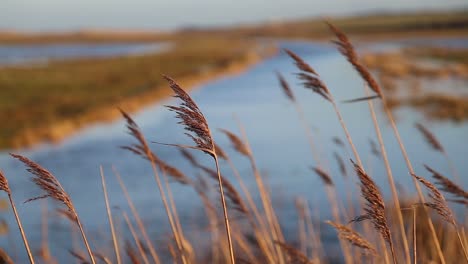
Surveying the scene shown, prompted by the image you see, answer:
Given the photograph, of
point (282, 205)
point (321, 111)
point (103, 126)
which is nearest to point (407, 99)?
point (321, 111)

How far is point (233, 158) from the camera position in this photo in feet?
40.4

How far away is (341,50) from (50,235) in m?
7.03

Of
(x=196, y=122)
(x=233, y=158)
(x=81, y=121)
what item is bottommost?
(x=196, y=122)

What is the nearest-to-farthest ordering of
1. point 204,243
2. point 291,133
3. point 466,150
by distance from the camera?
point 204,243 → point 466,150 → point 291,133

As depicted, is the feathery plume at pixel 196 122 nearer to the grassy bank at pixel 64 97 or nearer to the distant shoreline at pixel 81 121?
the distant shoreline at pixel 81 121

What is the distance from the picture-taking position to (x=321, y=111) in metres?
17.6

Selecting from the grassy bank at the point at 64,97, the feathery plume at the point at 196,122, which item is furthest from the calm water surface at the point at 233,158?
the feathery plume at the point at 196,122

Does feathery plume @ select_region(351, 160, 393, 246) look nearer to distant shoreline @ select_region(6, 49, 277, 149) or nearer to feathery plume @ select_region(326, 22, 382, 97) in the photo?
feathery plume @ select_region(326, 22, 382, 97)

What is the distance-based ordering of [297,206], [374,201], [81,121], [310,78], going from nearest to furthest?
→ [374,201] < [310,78] < [297,206] < [81,121]

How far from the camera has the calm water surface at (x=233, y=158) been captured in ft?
29.6

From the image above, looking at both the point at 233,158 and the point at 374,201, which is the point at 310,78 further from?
the point at 233,158

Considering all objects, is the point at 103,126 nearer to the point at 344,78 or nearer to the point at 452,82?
the point at 344,78

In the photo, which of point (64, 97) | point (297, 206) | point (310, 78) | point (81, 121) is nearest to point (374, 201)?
point (310, 78)

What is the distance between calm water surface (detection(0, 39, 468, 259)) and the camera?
9.02m
